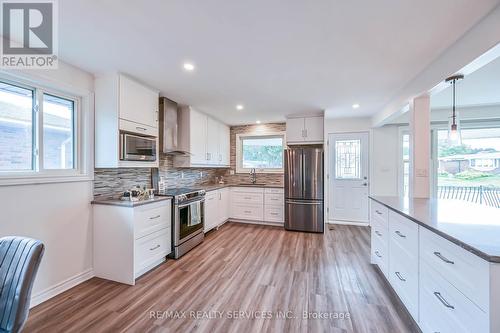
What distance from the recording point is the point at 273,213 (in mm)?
4516

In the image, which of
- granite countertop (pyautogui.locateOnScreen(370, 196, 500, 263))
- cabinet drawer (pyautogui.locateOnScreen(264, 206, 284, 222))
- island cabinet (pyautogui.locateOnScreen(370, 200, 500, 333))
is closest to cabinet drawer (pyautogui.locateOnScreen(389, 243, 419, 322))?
island cabinet (pyautogui.locateOnScreen(370, 200, 500, 333))

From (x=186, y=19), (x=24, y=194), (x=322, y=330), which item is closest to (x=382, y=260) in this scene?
(x=322, y=330)

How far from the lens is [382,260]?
2.39 metres

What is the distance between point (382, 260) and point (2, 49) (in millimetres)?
4209

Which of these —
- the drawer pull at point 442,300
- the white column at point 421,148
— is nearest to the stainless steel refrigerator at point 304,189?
the white column at point 421,148

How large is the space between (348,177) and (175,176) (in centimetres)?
368

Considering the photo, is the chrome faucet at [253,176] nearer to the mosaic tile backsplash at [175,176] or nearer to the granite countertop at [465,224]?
the mosaic tile backsplash at [175,176]

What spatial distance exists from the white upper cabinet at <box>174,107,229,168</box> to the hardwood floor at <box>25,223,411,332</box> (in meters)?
1.65

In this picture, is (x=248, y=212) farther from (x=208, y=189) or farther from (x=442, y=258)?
(x=442, y=258)

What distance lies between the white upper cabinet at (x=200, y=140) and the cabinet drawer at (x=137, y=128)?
2.64ft

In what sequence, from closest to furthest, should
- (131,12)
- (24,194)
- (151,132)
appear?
1. (131,12)
2. (24,194)
3. (151,132)

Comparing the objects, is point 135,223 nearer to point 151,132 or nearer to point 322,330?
point 151,132

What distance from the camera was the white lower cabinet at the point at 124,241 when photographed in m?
2.28

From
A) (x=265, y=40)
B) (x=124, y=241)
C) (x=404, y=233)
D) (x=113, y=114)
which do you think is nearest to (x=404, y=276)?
(x=404, y=233)
